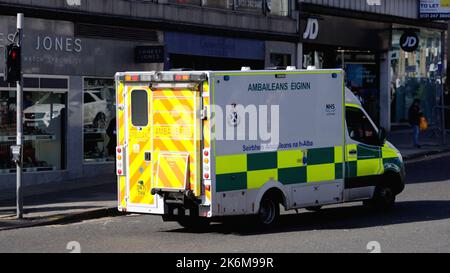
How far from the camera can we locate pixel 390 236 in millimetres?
14672

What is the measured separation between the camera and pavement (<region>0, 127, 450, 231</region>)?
686 inches

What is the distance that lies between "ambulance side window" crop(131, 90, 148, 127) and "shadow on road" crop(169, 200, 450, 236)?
1.94 meters

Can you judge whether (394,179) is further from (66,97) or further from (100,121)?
(100,121)

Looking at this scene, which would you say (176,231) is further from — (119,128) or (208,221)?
(119,128)

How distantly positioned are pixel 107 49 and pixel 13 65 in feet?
24.2

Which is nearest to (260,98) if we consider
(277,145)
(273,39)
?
(277,145)

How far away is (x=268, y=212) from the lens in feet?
52.4

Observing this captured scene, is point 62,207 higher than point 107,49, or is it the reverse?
point 107,49

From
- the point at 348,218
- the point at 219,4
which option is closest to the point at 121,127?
the point at 348,218

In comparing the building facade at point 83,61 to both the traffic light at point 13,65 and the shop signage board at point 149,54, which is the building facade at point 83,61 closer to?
the shop signage board at point 149,54

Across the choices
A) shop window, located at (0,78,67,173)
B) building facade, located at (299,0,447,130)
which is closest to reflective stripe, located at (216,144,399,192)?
shop window, located at (0,78,67,173)

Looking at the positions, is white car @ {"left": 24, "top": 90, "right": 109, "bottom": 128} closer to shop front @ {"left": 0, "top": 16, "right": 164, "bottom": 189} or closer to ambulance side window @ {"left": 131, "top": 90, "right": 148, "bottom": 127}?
shop front @ {"left": 0, "top": 16, "right": 164, "bottom": 189}

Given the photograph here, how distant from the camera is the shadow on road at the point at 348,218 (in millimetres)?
15984
